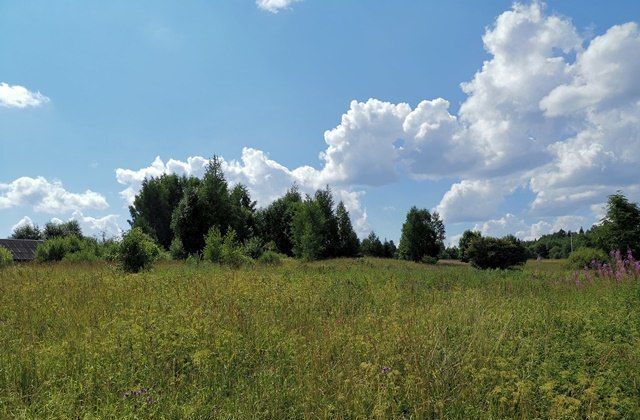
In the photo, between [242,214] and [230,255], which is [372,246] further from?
[230,255]

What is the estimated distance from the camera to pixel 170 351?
16.2 ft

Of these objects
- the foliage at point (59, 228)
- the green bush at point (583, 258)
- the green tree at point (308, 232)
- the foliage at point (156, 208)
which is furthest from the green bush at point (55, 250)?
the foliage at point (59, 228)

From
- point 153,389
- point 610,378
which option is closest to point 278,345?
point 153,389

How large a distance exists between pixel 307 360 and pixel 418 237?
56.3 meters

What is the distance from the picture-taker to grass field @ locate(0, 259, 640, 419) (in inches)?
156

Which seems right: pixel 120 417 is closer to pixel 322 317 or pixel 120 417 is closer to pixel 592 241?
pixel 322 317

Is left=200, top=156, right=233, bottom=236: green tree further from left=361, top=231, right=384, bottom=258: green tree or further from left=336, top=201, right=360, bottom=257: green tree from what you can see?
left=361, top=231, right=384, bottom=258: green tree

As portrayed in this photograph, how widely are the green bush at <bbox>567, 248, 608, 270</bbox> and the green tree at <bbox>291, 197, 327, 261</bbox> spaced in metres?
23.7

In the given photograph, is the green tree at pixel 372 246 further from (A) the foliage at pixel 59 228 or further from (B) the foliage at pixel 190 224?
(A) the foliage at pixel 59 228

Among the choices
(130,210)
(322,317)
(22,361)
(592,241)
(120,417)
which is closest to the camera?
(120,417)

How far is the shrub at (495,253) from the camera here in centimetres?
4753

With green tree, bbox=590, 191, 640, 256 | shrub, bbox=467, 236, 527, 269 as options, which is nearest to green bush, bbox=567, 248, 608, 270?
green tree, bbox=590, 191, 640, 256

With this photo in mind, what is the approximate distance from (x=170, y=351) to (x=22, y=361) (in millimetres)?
1630

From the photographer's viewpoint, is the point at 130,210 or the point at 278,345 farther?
the point at 130,210
